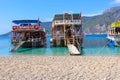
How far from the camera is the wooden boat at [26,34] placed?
46188 millimetres

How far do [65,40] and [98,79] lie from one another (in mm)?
32597

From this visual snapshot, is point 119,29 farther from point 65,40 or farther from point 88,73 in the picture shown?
point 88,73

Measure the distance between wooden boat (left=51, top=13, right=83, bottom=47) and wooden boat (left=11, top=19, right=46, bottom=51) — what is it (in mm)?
3148

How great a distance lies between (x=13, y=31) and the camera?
46906 mm

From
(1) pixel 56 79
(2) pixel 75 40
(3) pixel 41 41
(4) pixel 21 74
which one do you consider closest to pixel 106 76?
(1) pixel 56 79

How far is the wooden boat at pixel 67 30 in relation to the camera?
44.5m

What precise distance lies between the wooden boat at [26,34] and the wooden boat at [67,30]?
3.15 meters

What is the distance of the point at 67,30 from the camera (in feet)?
153

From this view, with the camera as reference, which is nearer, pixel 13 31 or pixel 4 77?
pixel 4 77

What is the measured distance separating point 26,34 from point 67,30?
22.0 feet

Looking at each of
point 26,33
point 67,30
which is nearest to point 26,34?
point 26,33

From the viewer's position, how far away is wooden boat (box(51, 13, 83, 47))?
146ft

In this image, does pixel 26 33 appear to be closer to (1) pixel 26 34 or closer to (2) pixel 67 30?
(1) pixel 26 34

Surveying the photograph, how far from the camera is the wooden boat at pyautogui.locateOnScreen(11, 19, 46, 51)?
46188 millimetres
